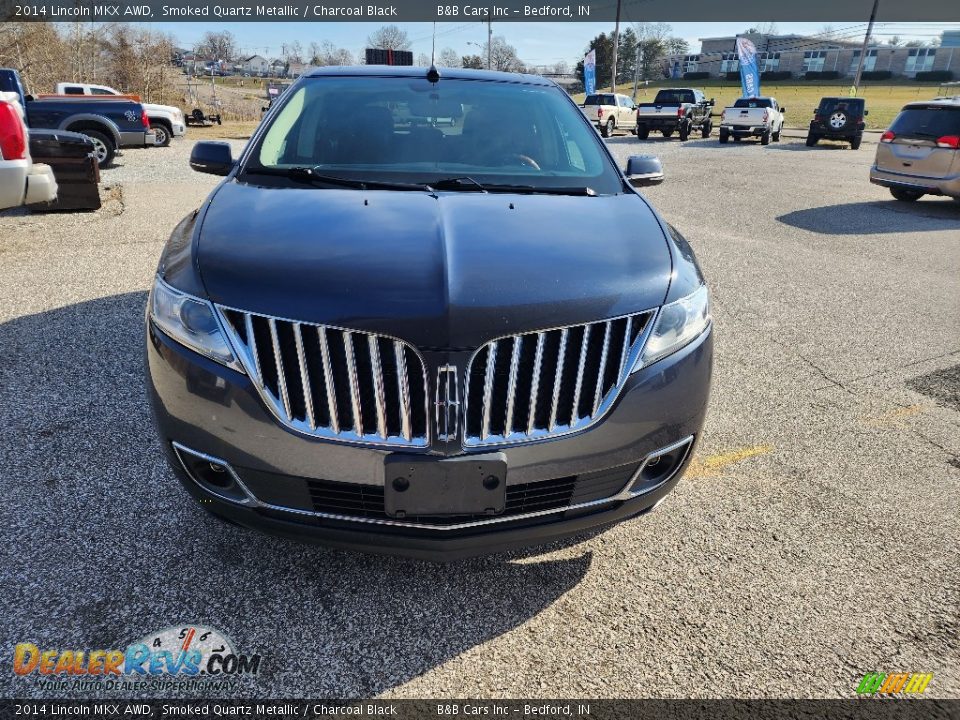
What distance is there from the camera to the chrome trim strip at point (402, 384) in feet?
6.23

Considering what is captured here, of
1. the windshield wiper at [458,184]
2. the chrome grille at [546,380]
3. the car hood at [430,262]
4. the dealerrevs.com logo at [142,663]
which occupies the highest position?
the windshield wiper at [458,184]

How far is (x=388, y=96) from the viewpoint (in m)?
3.53

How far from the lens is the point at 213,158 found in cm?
342

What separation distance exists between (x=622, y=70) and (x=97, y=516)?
102254mm

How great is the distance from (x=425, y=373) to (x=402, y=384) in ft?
0.26

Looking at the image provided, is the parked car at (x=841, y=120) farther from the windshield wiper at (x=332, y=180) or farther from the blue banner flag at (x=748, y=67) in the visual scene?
the windshield wiper at (x=332, y=180)

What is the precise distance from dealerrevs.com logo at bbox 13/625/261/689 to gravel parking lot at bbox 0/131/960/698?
0.04m

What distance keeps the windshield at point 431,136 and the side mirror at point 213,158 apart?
31 centimetres

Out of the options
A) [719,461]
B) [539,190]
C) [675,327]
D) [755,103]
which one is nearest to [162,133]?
[539,190]

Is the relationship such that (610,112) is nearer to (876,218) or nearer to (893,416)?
(876,218)

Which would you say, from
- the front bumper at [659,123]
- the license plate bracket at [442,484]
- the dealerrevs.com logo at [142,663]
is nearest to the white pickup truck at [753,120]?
the front bumper at [659,123]

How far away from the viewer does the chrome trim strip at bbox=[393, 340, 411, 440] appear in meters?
1.90

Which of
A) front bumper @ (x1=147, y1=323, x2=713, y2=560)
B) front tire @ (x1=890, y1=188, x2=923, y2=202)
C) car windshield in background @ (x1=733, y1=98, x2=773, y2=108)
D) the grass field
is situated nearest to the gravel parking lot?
front bumper @ (x1=147, y1=323, x2=713, y2=560)

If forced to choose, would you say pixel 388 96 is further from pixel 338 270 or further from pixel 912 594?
pixel 912 594
